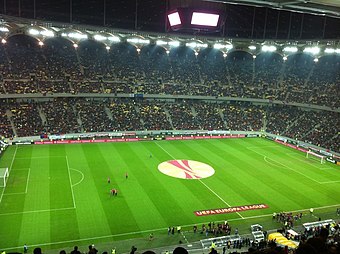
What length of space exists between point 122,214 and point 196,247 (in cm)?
822

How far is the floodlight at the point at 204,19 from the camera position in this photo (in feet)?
65.8

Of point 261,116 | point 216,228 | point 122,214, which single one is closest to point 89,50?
point 261,116

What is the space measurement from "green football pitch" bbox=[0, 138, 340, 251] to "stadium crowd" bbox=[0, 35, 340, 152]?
32.2ft

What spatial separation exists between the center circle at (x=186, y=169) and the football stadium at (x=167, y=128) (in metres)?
0.27

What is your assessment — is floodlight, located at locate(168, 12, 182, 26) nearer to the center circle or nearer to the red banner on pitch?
the red banner on pitch

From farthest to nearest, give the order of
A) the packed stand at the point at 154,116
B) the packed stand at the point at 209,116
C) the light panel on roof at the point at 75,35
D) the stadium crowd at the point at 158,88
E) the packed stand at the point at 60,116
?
the packed stand at the point at 209,116
the packed stand at the point at 154,116
the light panel on roof at the point at 75,35
the stadium crowd at the point at 158,88
the packed stand at the point at 60,116

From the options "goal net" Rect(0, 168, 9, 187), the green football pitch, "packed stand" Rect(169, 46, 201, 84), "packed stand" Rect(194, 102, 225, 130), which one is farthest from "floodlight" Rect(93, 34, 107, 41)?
"goal net" Rect(0, 168, 9, 187)

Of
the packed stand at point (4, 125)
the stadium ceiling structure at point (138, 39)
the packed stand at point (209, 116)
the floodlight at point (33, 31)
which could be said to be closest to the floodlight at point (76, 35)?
the stadium ceiling structure at point (138, 39)

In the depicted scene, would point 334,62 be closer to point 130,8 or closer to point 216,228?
point 130,8

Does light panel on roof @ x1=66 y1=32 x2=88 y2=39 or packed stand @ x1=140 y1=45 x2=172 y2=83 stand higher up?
light panel on roof @ x1=66 y1=32 x2=88 y2=39

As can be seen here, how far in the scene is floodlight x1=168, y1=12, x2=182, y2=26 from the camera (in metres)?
20.6

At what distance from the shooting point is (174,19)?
829 inches

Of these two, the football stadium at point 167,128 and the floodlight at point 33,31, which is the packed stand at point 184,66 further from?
the floodlight at point 33,31

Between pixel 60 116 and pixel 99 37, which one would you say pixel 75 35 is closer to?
pixel 99 37
